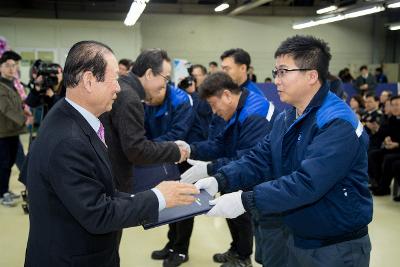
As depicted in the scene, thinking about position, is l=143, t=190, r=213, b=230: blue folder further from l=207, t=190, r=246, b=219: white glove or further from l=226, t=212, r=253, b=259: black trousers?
l=226, t=212, r=253, b=259: black trousers

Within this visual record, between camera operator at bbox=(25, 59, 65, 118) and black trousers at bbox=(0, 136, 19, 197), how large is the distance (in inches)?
23.6

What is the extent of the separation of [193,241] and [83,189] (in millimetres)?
2511

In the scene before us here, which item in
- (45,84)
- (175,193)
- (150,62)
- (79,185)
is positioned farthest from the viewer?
(45,84)

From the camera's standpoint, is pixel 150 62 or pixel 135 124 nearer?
pixel 135 124

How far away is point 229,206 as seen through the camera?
5.43 ft

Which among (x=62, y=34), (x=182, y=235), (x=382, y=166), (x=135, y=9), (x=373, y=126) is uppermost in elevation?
(x=135, y=9)

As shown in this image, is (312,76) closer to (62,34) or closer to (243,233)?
(243,233)

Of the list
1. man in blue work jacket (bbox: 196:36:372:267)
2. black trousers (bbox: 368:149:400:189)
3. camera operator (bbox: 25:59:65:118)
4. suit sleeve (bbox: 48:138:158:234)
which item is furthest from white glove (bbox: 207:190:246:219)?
black trousers (bbox: 368:149:400:189)

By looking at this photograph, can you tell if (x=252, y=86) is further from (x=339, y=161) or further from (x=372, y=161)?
(x=372, y=161)

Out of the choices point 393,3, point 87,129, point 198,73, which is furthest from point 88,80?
point 393,3

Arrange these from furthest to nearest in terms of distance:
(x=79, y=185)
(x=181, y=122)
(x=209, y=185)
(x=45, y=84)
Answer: (x=45, y=84)
(x=181, y=122)
(x=209, y=185)
(x=79, y=185)

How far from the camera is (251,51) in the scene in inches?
559

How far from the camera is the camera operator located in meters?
4.03

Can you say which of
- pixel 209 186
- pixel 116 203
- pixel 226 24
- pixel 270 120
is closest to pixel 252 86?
pixel 270 120
